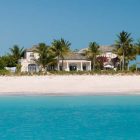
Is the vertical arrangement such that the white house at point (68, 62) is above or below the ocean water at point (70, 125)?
above

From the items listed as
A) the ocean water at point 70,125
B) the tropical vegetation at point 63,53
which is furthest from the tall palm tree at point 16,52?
the ocean water at point 70,125

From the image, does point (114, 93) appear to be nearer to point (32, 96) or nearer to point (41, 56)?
point (32, 96)

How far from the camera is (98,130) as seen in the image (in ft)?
54.0

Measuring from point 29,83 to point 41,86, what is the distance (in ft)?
7.80

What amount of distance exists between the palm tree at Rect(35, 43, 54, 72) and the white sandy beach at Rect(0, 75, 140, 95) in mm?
18069

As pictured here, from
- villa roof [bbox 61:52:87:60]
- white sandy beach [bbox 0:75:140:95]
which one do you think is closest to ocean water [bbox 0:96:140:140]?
white sandy beach [bbox 0:75:140:95]

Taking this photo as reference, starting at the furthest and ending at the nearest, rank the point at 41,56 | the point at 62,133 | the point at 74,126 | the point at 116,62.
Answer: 1. the point at 116,62
2. the point at 41,56
3. the point at 74,126
4. the point at 62,133

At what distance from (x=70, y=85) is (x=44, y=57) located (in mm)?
24256

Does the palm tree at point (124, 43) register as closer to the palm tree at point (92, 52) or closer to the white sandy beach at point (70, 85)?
the palm tree at point (92, 52)

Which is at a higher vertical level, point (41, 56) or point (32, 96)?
point (41, 56)

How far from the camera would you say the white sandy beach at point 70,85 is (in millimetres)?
38344

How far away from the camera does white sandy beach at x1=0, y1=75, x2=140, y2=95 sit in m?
38.3

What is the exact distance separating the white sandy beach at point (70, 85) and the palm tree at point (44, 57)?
59.3ft

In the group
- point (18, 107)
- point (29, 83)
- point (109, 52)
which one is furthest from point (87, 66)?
point (18, 107)
